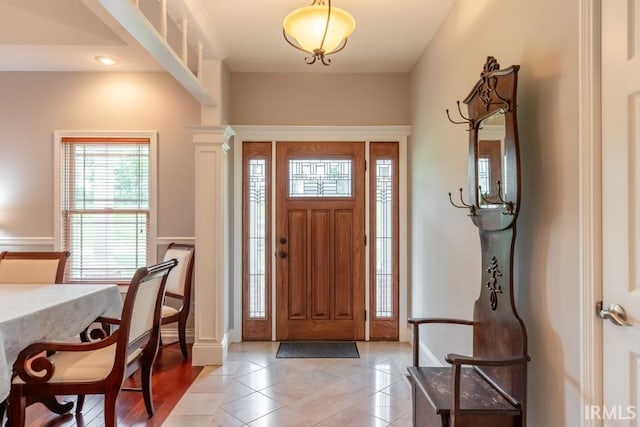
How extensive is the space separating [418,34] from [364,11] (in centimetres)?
59

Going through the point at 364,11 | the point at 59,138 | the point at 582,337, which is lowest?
the point at 582,337

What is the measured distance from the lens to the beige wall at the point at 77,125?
3.77 meters

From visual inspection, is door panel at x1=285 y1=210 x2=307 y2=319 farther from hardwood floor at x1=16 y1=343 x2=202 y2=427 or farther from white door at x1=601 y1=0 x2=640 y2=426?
white door at x1=601 y1=0 x2=640 y2=426

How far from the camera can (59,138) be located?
377 cm

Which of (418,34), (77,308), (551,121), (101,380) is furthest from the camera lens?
(418,34)

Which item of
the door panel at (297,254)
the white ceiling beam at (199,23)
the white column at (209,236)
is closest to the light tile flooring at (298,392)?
the white column at (209,236)

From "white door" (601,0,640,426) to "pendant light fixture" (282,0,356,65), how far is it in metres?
1.14

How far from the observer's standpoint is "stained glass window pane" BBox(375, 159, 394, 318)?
3846mm

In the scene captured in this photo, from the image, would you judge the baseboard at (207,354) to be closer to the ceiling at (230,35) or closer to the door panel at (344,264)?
the door panel at (344,264)

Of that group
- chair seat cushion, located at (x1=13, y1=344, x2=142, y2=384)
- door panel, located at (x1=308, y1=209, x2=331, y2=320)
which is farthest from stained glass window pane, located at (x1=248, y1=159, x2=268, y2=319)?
chair seat cushion, located at (x1=13, y1=344, x2=142, y2=384)

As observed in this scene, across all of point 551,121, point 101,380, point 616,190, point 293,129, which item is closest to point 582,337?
point 616,190

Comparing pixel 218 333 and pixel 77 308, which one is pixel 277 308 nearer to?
pixel 218 333

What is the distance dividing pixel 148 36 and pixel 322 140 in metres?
2.04

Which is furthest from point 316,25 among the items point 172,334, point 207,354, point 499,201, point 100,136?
point 172,334
